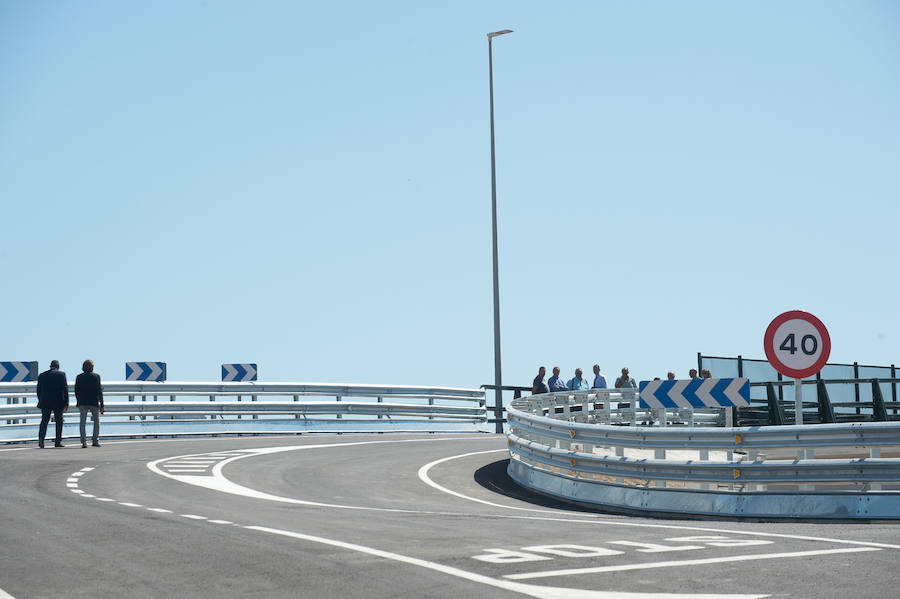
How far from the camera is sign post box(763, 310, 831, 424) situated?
13.5 meters

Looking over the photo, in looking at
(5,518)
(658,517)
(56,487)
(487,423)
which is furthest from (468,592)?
(487,423)

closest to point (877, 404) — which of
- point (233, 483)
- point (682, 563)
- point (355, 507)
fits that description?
point (233, 483)

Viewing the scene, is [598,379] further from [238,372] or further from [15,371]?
[15,371]

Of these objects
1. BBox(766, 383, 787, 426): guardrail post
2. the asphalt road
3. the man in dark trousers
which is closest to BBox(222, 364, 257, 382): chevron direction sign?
the man in dark trousers

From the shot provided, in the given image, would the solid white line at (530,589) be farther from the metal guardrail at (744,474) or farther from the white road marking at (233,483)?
the metal guardrail at (744,474)

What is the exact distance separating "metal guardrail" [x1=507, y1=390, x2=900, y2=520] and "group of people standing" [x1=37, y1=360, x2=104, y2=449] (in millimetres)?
12442

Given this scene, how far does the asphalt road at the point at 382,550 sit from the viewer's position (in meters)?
7.16

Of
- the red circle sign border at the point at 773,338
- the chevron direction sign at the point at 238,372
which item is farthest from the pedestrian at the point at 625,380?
the red circle sign border at the point at 773,338

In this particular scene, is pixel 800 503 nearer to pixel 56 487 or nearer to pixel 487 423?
pixel 56 487

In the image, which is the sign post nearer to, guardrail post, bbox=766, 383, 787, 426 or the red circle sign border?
the red circle sign border

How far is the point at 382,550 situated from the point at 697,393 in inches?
391

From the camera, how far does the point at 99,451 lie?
2364 centimetres

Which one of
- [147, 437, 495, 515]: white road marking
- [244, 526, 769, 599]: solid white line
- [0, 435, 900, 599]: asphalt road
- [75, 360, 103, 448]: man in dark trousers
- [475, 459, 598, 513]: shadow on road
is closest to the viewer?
[244, 526, 769, 599]: solid white line

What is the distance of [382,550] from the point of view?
8695 millimetres
